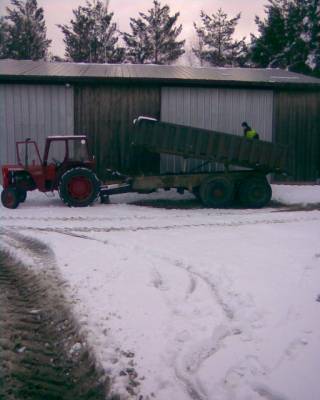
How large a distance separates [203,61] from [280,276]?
3580 centimetres

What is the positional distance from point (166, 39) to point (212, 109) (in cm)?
2334

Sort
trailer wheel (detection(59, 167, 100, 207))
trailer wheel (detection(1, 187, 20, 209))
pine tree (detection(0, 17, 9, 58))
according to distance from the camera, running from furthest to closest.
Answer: pine tree (detection(0, 17, 9, 58)) → trailer wheel (detection(59, 167, 100, 207)) → trailer wheel (detection(1, 187, 20, 209))

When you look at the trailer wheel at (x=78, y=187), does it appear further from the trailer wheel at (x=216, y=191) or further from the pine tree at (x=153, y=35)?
the pine tree at (x=153, y=35)

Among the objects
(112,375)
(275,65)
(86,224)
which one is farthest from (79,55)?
(112,375)

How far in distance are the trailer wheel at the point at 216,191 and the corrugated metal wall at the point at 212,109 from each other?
291 cm

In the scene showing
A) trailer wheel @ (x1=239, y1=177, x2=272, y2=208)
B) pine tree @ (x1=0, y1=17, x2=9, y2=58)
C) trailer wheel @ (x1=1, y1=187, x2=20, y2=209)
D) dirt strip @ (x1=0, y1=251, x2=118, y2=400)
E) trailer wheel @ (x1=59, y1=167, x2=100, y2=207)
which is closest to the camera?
dirt strip @ (x1=0, y1=251, x2=118, y2=400)

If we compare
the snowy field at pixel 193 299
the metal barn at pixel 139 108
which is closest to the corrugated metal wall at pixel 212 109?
the metal barn at pixel 139 108

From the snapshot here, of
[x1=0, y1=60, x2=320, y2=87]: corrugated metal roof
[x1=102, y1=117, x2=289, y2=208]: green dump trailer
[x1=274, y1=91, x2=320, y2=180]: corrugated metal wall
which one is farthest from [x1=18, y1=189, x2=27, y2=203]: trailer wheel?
[x1=274, y1=91, x2=320, y2=180]: corrugated metal wall

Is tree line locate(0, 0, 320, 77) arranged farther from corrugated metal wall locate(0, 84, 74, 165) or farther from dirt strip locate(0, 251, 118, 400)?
dirt strip locate(0, 251, 118, 400)

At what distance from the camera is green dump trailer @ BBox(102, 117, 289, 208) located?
1439 cm

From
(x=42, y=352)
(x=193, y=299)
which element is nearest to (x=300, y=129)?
(x=193, y=299)

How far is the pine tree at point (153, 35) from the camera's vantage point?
129 feet

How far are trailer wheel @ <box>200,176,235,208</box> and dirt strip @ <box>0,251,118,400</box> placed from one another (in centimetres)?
779

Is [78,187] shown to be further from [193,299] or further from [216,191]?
[193,299]
